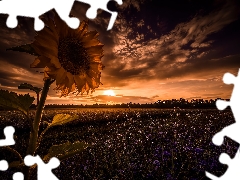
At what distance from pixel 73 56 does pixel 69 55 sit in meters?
0.04

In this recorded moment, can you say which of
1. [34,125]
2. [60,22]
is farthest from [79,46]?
[34,125]

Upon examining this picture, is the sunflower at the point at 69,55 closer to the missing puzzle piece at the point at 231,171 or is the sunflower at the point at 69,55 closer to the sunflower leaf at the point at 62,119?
the sunflower leaf at the point at 62,119

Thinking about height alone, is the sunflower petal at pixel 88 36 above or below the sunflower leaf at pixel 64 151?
above

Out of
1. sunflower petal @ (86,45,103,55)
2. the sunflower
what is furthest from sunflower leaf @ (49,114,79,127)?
sunflower petal @ (86,45,103,55)

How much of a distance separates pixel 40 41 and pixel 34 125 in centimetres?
40

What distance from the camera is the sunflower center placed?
1479mm

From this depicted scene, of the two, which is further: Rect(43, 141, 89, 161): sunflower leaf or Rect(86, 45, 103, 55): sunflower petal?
Rect(86, 45, 103, 55): sunflower petal

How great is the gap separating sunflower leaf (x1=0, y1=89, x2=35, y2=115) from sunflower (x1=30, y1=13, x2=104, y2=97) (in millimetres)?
170

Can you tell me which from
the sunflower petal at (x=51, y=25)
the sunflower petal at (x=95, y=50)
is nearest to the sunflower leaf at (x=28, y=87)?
the sunflower petal at (x=51, y=25)

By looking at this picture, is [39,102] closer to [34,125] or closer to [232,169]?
[34,125]

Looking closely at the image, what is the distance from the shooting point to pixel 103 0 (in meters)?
1.75

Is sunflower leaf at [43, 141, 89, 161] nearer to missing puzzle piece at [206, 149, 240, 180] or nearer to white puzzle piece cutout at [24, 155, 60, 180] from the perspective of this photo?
white puzzle piece cutout at [24, 155, 60, 180]

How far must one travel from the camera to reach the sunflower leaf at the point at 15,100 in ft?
4.24

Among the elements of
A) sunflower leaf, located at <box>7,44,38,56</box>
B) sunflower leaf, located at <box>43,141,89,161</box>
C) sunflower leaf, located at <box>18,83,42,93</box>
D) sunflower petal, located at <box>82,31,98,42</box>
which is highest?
sunflower petal, located at <box>82,31,98,42</box>
